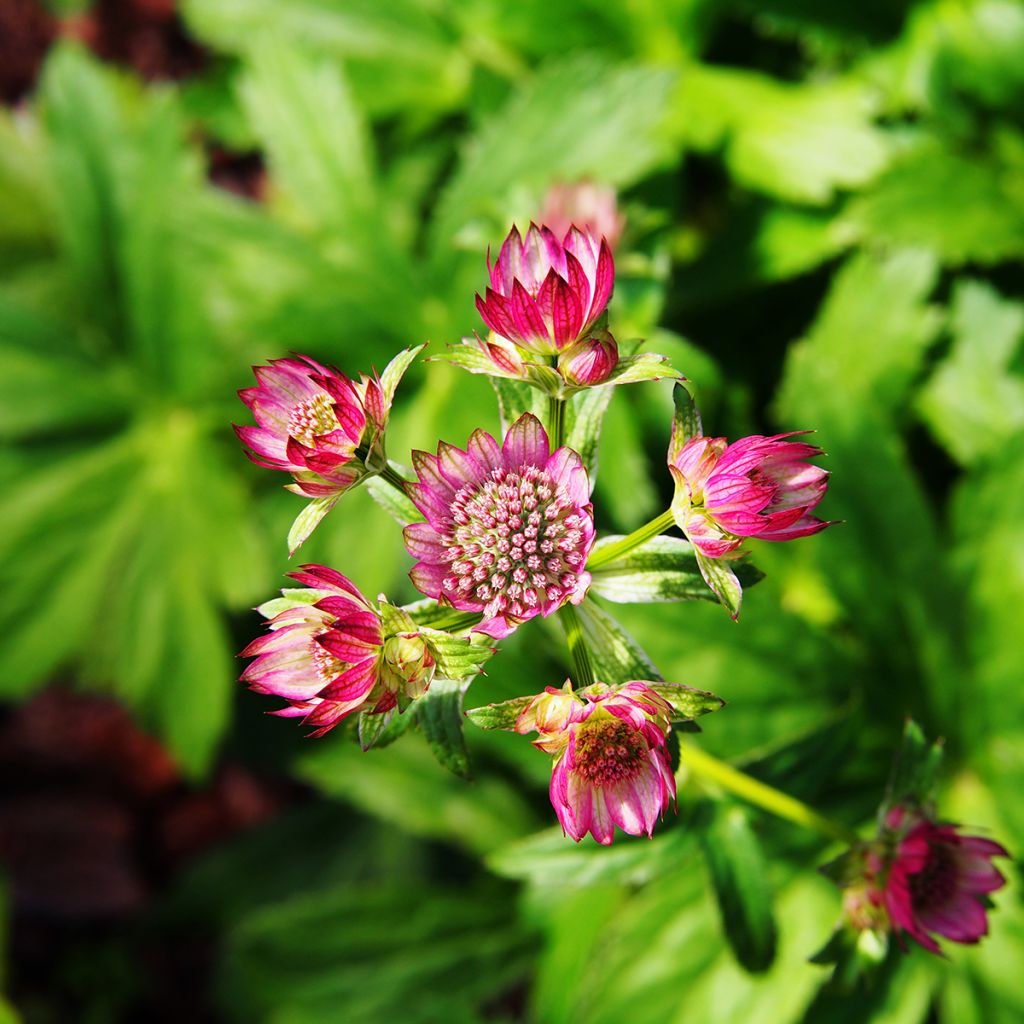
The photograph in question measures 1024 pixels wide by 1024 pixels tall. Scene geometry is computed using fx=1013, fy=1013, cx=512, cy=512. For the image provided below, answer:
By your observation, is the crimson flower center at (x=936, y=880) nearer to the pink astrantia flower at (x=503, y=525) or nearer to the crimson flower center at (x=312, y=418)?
the pink astrantia flower at (x=503, y=525)

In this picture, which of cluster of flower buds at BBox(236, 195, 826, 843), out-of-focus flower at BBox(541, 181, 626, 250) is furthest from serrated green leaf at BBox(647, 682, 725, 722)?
out-of-focus flower at BBox(541, 181, 626, 250)

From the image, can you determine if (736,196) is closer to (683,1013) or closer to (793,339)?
(793,339)

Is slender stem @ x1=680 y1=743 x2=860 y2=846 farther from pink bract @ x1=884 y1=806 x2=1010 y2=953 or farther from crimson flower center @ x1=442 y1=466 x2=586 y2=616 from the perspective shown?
crimson flower center @ x1=442 y1=466 x2=586 y2=616

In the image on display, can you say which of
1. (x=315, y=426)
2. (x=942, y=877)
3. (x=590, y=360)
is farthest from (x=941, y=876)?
(x=315, y=426)

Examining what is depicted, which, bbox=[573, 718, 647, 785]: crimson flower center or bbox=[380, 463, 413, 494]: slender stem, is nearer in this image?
bbox=[573, 718, 647, 785]: crimson flower center

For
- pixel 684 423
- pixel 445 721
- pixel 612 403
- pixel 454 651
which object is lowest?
pixel 612 403

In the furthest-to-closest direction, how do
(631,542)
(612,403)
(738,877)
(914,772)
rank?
(612,403)
(738,877)
(914,772)
(631,542)

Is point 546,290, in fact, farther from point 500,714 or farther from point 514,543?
point 500,714

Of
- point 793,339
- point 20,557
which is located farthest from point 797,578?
point 20,557
